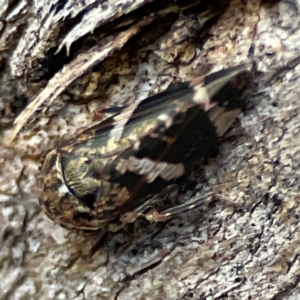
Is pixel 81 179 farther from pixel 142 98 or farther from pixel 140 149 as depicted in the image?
pixel 142 98

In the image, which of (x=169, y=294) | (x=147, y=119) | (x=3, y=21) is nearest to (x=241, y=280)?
(x=169, y=294)

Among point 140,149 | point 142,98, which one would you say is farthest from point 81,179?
point 142,98

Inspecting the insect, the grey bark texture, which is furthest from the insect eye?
the grey bark texture

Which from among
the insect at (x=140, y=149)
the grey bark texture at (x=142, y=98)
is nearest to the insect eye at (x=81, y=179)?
the insect at (x=140, y=149)

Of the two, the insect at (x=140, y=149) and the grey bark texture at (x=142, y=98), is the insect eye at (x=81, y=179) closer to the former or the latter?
the insect at (x=140, y=149)

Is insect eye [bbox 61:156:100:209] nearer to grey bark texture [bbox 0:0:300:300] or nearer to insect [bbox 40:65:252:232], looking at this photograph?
insect [bbox 40:65:252:232]

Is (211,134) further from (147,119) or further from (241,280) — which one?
(241,280)
